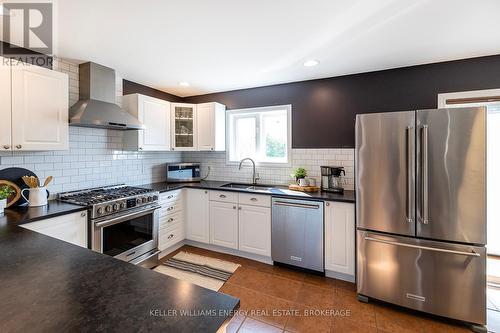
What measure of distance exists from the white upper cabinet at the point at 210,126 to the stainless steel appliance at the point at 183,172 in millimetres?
385

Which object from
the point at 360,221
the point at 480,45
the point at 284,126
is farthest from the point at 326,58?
the point at 360,221

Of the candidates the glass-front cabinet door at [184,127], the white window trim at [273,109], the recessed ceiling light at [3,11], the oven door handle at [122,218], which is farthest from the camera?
the glass-front cabinet door at [184,127]

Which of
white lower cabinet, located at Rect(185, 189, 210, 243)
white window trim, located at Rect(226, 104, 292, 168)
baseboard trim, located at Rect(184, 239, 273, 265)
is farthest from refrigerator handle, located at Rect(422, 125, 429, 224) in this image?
white lower cabinet, located at Rect(185, 189, 210, 243)

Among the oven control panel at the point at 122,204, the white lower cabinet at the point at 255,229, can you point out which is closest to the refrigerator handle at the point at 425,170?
the white lower cabinet at the point at 255,229

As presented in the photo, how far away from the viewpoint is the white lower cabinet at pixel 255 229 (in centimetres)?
285

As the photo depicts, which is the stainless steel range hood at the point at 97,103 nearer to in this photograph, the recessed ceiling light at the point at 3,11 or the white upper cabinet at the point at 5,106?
the white upper cabinet at the point at 5,106

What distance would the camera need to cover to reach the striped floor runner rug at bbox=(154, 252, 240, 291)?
8.23ft

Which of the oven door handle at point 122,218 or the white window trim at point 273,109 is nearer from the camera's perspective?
the oven door handle at point 122,218

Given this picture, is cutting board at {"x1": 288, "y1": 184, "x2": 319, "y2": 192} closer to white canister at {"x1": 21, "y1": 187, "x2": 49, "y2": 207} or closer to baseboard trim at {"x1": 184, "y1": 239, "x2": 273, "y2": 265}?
baseboard trim at {"x1": 184, "y1": 239, "x2": 273, "y2": 265}

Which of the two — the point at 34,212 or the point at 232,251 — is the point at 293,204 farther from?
the point at 34,212

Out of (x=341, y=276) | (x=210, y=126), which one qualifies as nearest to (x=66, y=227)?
(x=210, y=126)

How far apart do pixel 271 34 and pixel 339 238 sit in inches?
84.8

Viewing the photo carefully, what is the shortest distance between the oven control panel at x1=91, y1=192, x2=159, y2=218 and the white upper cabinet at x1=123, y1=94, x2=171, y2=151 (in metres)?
0.74

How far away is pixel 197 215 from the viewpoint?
3275 millimetres
